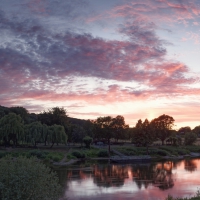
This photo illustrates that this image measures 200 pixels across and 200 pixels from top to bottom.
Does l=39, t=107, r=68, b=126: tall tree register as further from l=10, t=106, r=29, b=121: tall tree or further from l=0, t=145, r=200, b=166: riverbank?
l=0, t=145, r=200, b=166: riverbank

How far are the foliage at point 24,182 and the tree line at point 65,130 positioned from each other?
2054 inches

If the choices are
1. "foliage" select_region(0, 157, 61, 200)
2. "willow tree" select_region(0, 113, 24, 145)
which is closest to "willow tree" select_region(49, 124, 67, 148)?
"willow tree" select_region(0, 113, 24, 145)

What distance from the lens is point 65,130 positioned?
97.2m

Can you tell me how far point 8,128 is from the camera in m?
67.1

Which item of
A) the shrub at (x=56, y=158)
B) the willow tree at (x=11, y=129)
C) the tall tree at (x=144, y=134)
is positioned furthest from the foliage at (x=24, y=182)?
the tall tree at (x=144, y=134)

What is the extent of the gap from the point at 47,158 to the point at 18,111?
50.7m

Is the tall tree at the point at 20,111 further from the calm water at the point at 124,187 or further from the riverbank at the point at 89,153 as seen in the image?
the calm water at the point at 124,187

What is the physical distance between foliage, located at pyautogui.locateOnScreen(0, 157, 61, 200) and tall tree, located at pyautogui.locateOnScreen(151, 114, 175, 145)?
9576 cm

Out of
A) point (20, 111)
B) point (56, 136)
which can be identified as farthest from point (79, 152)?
point (20, 111)

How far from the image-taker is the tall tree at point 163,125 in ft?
366

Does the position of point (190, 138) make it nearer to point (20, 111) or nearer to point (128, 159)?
point (128, 159)

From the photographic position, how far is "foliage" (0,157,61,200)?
53.1 feet

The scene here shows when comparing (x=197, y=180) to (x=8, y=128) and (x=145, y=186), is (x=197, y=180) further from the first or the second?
(x=8, y=128)

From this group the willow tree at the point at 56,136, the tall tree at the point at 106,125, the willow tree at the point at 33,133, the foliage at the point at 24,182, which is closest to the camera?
the foliage at the point at 24,182
